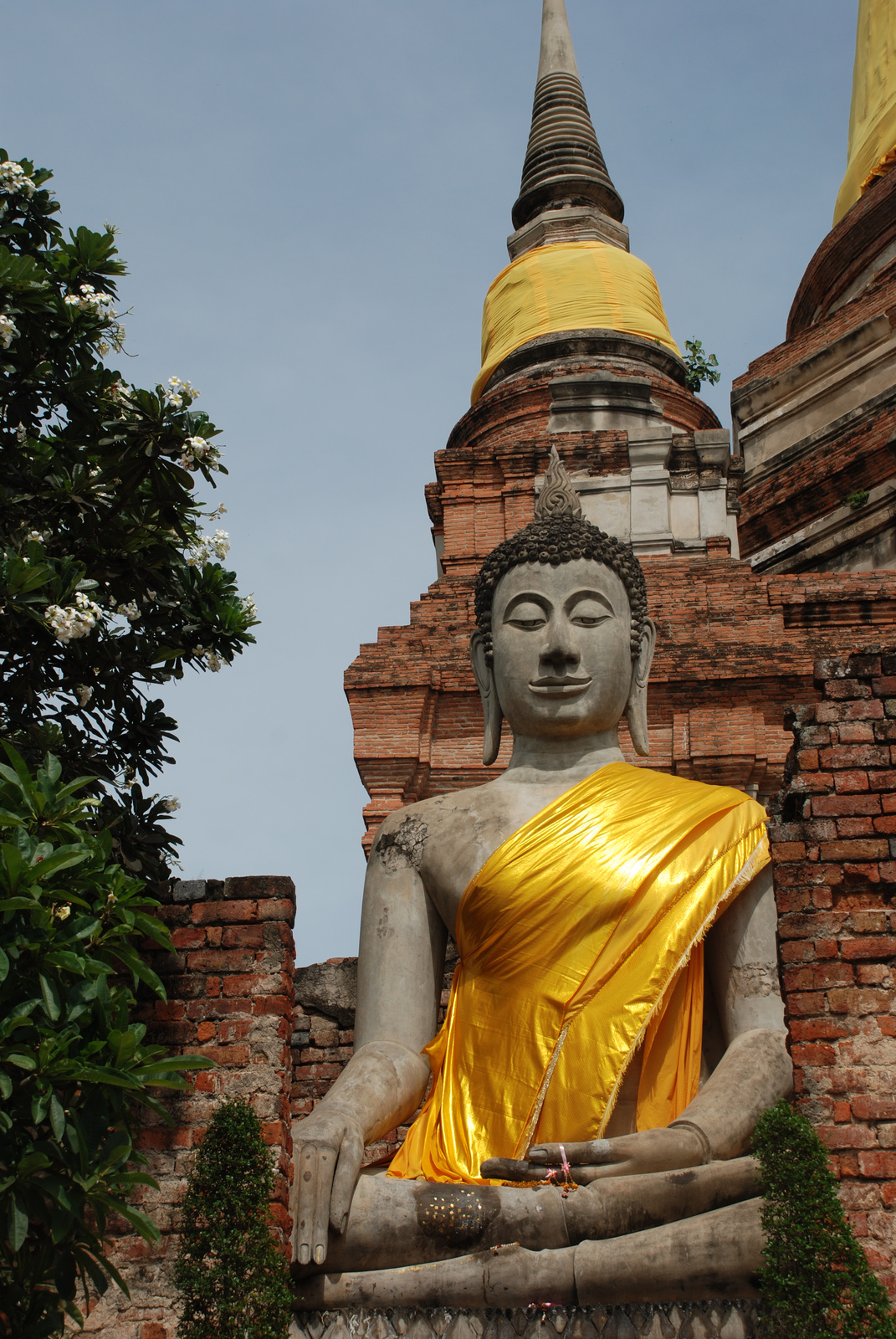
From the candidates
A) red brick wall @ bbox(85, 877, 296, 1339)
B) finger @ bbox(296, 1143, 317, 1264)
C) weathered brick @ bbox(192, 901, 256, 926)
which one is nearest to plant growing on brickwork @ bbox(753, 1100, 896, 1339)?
finger @ bbox(296, 1143, 317, 1264)

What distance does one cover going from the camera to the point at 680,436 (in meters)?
13.4

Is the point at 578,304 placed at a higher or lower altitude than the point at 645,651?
higher

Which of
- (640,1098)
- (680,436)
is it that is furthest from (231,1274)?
(680,436)

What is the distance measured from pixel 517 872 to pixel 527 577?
5.01ft

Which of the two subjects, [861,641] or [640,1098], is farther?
[861,641]

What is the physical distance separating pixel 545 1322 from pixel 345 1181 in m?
0.79

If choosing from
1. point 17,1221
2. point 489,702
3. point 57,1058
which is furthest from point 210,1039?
point 489,702

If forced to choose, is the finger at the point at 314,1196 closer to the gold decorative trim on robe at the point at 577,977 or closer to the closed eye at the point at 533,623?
the gold decorative trim on robe at the point at 577,977

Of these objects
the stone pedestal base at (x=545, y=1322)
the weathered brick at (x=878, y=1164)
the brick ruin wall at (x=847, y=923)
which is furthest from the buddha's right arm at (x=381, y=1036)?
the weathered brick at (x=878, y=1164)

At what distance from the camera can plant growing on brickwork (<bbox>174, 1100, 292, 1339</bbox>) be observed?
4719 millimetres

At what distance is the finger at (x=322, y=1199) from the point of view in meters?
4.96

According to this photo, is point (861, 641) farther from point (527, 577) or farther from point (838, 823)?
point (838, 823)

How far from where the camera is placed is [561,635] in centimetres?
664

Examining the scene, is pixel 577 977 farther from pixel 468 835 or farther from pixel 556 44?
pixel 556 44
